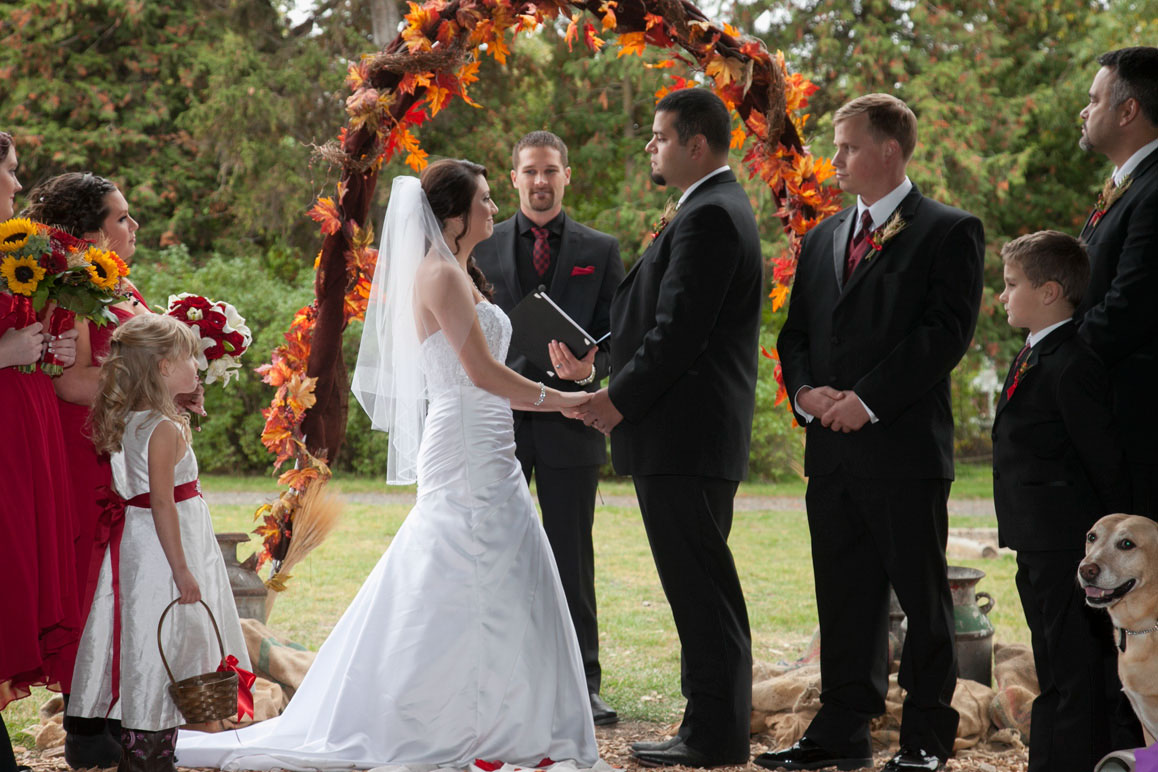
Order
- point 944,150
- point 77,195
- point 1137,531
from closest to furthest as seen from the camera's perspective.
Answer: point 1137,531 < point 77,195 < point 944,150

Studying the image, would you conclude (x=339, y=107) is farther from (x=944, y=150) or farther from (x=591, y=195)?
(x=944, y=150)

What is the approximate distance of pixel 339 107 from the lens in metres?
16.4

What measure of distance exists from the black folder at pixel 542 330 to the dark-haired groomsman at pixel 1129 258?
189cm

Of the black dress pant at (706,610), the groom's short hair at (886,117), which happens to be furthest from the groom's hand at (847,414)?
the groom's short hair at (886,117)

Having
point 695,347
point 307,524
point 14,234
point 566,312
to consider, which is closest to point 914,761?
point 695,347

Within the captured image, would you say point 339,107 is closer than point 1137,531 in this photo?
No

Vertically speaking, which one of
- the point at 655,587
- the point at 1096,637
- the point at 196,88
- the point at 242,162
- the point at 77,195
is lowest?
the point at 655,587

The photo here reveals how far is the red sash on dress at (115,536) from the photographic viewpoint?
3.68 m

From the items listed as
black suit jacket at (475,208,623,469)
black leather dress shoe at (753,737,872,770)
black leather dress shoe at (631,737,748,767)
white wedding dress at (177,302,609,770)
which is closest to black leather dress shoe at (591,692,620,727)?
black leather dress shoe at (631,737,748,767)

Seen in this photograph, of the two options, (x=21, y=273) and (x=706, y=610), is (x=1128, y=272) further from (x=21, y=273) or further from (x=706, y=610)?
(x=21, y=273)

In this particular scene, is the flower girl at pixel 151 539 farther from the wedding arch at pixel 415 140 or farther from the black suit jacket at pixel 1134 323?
the black suit jacket at pixel 1134 323

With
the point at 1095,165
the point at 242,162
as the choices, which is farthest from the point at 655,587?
the point at 1095,165

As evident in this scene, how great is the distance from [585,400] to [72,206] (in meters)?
2.05

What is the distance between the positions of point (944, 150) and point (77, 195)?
44.9ft
